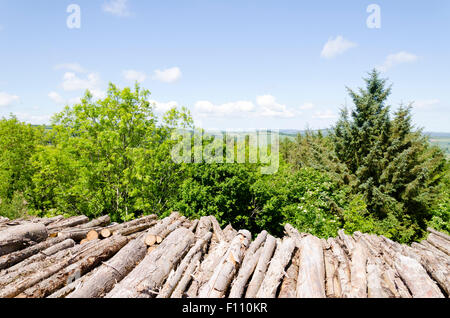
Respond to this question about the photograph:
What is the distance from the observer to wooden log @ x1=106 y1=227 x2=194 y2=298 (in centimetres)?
418

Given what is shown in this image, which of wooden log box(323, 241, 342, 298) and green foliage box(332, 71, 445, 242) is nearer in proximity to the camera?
wooden log box(323, 241, 342, 298)

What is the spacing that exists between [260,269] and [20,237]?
5691 mm

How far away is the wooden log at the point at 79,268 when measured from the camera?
4250 mm

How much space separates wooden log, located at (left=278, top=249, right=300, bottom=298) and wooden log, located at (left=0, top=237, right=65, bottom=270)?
18.3 feet

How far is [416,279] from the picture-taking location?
13.4 ft

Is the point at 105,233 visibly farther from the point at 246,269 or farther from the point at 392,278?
the point at 392,278

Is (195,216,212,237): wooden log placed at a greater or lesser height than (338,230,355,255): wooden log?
lesser

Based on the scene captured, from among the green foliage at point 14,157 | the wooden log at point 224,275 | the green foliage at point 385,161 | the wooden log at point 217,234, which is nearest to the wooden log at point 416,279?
the wooden log at point 224,275

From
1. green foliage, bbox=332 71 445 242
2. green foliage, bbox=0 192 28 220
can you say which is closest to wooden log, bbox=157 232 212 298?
green foliage, bbox=332 71 445 242

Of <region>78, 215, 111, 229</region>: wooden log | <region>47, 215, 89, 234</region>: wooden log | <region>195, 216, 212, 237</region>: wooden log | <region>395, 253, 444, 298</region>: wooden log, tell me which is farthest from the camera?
<region>78, 215, 111, 229</region>: wooden log

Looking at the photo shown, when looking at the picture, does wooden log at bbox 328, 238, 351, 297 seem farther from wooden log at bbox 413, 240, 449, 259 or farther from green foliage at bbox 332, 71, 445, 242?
green foliage at bbox 332, 71, 445, 242

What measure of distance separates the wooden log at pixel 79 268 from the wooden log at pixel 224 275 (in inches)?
100

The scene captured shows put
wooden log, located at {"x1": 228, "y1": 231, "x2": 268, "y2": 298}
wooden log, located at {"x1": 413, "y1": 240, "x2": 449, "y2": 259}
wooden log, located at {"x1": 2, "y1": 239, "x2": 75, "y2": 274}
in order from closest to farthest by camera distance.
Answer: wooden log, located at {"x1": 228, "y1": 231, "x2": 268, "y2": 298} < wooden log, located at {"x1": 2, "y1": 239, "x2": 75, "y2": 274} < wooden log, located at {"x1": 413, "y1": 240, "x2": 449, "y2": 259}
